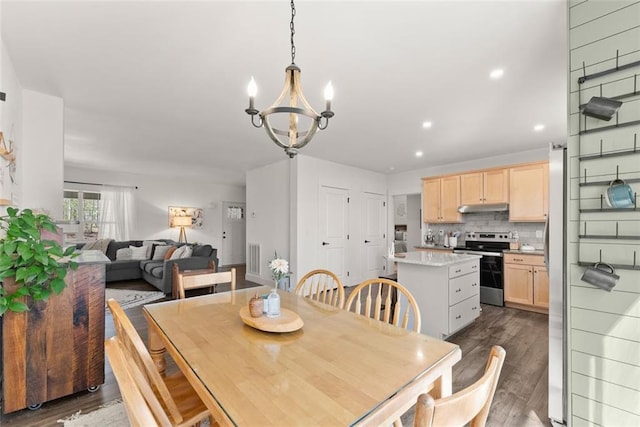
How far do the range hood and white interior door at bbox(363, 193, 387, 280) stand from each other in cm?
188

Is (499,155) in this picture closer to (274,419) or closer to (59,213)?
(274,419)

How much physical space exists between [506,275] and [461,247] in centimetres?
92

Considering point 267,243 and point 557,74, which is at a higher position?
point 557,74

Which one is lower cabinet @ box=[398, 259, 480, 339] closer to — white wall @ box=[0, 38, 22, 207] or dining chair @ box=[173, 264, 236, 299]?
dining chair @ box=[173, 264, 236, 299]

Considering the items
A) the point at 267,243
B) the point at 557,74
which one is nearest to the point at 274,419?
the point at 557,74

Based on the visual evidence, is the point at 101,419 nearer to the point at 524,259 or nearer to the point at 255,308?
the point at 255,308

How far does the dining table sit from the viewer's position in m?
0.83

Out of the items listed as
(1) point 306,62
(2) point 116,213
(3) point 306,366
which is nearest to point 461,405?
(3) point 306,366

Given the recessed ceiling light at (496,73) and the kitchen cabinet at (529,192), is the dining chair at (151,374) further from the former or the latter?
the kitchen cabinet at (529,192)

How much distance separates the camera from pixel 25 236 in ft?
5.66

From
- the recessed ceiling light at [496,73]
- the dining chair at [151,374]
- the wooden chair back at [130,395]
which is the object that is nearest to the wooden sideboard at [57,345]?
the dining chair at [151,374]

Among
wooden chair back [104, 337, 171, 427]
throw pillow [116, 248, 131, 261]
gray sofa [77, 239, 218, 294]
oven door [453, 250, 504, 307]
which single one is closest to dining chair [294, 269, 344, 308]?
wooden chair back [104, 337, 171, 427]

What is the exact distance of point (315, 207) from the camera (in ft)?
17.7

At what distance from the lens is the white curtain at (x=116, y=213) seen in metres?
7.05
